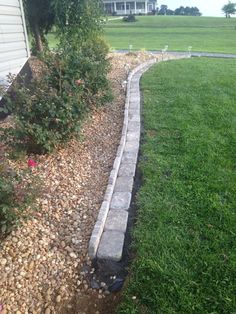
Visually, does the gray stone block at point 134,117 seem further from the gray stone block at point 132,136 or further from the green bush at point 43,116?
the green bush at point 43,116

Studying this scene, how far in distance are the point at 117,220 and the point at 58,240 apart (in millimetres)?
505

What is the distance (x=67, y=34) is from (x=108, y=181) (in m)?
6.95

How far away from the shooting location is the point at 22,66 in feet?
20.9


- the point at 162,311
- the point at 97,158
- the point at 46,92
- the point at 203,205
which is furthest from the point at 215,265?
the point at 46,92

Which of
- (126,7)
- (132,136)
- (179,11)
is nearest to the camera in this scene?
(132,136)

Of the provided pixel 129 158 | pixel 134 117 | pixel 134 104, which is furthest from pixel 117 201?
pixel 134 104

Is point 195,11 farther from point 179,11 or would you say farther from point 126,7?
point 126,7

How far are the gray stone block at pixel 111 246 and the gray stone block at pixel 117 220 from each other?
2.3 inches

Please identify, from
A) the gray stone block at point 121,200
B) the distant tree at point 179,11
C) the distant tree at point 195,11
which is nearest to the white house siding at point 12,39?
the gray stone block at point 121,200

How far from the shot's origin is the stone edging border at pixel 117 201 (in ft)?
7.70

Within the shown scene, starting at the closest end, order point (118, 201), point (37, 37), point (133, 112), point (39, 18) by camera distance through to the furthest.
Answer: point (118, 201), point (133, 112), point (39, 18), point (37, 37)

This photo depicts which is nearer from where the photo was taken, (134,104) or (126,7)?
(134,104)

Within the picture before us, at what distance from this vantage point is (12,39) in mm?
5973

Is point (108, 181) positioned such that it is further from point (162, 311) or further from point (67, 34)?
point (67, 34)
